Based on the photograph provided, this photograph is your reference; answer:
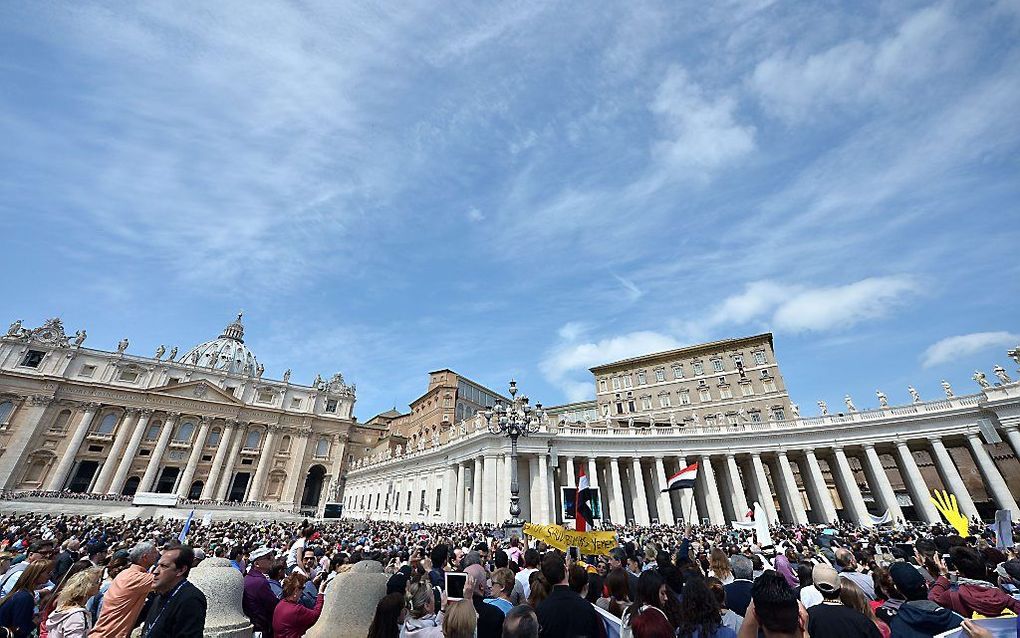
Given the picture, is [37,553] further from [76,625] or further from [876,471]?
[876,471]

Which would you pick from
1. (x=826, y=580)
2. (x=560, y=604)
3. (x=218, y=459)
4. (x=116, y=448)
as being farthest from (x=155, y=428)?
(x=826, y=580)

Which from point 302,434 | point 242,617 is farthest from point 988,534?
point 302,434

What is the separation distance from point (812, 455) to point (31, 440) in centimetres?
8529

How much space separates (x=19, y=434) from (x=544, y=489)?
6547 centimetres

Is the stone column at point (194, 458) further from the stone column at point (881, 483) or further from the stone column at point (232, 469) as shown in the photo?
the stone column at point (881, 483)

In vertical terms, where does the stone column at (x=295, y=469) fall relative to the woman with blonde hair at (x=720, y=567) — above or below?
above

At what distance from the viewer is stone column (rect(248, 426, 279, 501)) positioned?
58250 mm

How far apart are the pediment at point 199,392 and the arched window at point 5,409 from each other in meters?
14.1

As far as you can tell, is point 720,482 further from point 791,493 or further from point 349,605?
point 349,605

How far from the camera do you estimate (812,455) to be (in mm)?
32531

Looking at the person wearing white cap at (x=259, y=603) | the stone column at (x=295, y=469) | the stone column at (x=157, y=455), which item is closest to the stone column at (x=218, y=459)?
the stone column at (x=295, y=469)

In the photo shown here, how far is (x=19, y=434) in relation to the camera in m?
49.7

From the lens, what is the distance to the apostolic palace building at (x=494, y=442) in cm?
3078

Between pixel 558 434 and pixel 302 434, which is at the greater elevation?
pixel 302 434
